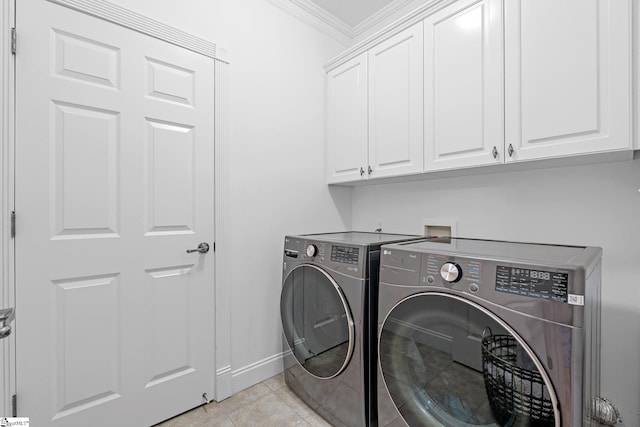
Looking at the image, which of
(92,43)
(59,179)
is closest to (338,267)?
(59,179)

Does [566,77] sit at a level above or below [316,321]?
above

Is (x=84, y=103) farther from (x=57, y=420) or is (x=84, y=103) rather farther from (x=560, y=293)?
(x=560, y=293)

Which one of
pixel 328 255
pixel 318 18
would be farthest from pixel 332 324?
pixel 318 18

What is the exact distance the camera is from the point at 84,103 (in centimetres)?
134

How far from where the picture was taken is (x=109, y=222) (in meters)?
1.41

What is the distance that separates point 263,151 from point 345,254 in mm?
955

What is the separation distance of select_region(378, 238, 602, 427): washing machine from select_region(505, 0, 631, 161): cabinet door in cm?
47

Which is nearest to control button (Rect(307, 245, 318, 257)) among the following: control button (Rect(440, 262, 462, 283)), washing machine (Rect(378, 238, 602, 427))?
washing machine (Rect(378, 238, 602, 427))

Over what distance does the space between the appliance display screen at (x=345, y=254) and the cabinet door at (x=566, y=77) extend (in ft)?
2.80

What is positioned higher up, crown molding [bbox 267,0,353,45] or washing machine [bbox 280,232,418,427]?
crown molding [bbox 267,0,353,45]

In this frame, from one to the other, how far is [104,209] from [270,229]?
924 mm

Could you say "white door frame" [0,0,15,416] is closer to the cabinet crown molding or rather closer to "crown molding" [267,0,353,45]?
"crown molding" [267,0,353,45]

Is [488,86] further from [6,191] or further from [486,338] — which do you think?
[6,191]

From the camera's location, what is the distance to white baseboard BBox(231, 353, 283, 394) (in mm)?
1811
